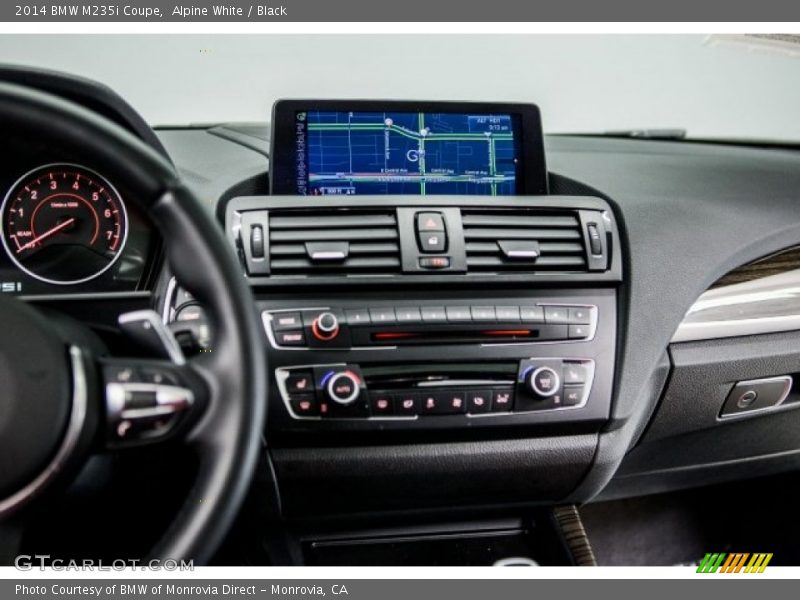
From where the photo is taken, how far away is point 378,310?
155 cm

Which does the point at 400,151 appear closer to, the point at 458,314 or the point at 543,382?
the point at 458,314

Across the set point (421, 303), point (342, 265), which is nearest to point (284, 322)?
point (342, 265)

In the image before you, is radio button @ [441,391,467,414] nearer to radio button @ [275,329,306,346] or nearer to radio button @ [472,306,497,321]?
radio button @ [472,306,497,321]

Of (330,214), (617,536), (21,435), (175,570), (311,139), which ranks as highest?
(311,139)

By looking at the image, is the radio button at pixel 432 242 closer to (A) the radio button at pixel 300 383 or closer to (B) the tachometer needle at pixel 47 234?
(A) the radio button at pixel 300 383

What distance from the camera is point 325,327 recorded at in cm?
151

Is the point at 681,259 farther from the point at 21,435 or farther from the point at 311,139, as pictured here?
the point at 21,435

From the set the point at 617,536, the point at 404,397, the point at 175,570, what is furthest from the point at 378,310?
the point at 617,536

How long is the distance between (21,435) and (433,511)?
95 centimetres

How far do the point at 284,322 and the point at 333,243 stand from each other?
6.4 inches

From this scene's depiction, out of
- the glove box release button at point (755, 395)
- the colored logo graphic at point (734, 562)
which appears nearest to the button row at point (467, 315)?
the glove box release button at point (755, 395)

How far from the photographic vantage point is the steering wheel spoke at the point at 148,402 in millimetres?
1044
